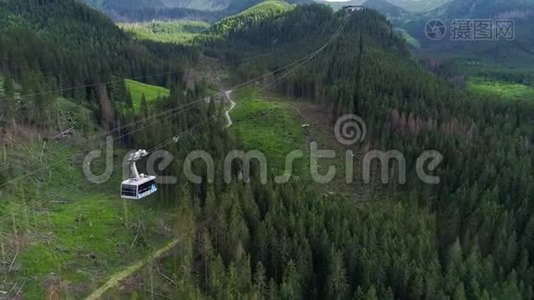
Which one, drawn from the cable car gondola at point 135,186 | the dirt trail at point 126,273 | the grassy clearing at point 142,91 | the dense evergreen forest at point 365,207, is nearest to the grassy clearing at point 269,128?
the dense evergreen forest at point 365,207

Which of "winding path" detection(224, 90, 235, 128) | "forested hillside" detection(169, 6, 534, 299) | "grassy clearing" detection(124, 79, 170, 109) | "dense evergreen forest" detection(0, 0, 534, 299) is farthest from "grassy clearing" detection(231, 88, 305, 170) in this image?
"grassy clearing" detection(124, 79, 170, 109)

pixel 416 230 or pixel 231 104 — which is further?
pixel 231 104

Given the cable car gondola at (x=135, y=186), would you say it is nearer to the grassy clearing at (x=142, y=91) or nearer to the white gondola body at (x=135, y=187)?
the white gondola body at (x=135, y=187)

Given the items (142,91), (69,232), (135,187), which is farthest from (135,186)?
(142,91)

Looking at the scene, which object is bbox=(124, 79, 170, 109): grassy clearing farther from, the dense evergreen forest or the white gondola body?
the white gondola body

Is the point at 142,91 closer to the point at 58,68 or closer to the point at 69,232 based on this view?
the point at 58,68
